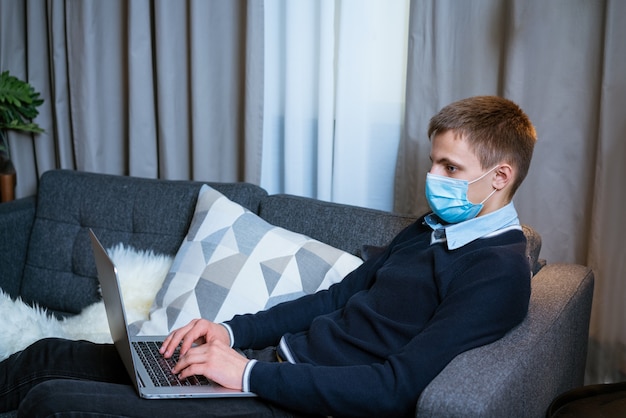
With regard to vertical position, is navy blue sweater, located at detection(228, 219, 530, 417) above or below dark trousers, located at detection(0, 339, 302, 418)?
above

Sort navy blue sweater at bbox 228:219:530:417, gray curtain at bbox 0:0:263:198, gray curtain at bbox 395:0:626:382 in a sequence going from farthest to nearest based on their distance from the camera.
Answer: gray curtain at bbox 0:0:263:198, gray curtain at bbox 395:0:626:382, navy blue sweater at bbox 228:219:530:417

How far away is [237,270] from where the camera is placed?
1.84 metres

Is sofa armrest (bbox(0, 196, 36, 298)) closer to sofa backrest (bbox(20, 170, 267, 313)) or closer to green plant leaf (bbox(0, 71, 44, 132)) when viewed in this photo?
sofa backrest (bbox(20, 170, 267, 313))

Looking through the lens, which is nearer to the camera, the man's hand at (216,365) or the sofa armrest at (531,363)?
the sofa armrest at (531,363)

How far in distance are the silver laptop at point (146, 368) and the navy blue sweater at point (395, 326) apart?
101 mm

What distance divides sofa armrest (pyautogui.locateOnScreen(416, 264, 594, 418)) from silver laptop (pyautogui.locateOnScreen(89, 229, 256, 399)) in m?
0.39

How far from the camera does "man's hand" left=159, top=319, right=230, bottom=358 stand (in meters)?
1.41

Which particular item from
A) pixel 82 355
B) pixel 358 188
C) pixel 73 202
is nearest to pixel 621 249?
pixel 358 188

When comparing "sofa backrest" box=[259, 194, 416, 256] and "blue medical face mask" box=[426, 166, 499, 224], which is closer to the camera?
"blue medical face mask" box=[426, 166, 499, 224]

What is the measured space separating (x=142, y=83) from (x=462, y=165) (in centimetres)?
157

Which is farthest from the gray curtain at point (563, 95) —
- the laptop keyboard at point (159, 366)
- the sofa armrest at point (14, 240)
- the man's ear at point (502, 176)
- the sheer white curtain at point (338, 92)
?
the sofa armrest at point (14, 240)

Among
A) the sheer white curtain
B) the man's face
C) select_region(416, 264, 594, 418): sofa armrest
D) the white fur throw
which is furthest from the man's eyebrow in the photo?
the white fur throw

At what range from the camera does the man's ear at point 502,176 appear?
1372 millimetres

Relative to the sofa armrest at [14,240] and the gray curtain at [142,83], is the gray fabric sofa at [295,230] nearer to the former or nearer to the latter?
the sofa armrest at [14,240]
